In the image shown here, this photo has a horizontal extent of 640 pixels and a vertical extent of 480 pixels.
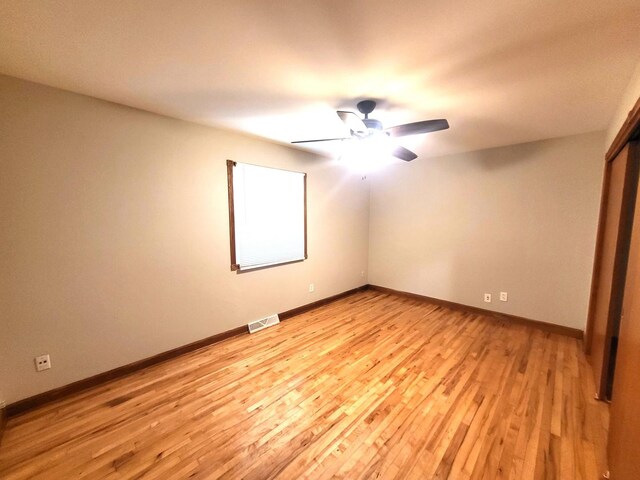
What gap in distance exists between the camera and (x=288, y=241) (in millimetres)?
3500

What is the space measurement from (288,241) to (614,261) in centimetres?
309

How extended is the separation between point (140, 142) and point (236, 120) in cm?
86

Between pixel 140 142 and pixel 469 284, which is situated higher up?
pixel 140 142

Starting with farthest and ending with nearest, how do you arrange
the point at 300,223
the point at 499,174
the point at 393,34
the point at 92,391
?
1. the point at 300,223
2. the point at 499,174
3. the point at 92,391
4. the point at 393,34

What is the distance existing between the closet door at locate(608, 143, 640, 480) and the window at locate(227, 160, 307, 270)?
297 centimetres

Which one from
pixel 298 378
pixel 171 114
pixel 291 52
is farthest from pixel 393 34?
pixel 298 378

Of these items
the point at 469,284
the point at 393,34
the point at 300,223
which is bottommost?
the point at 469,284

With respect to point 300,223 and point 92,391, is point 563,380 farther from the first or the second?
point 92,391

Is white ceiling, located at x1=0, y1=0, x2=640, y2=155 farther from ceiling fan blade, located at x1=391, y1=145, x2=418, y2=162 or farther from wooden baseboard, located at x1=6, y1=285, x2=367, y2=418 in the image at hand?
wooden baseboard, located at x1=6, y1=285, x2=367, y2=418

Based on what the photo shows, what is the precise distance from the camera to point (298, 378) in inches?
88.2

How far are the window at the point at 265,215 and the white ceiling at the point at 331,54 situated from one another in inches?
34.5

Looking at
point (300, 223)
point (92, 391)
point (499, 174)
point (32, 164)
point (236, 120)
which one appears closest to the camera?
point (32, 164)

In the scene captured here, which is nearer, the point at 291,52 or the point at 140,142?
the point at 291,52

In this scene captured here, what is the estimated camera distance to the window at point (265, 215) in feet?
9.72
